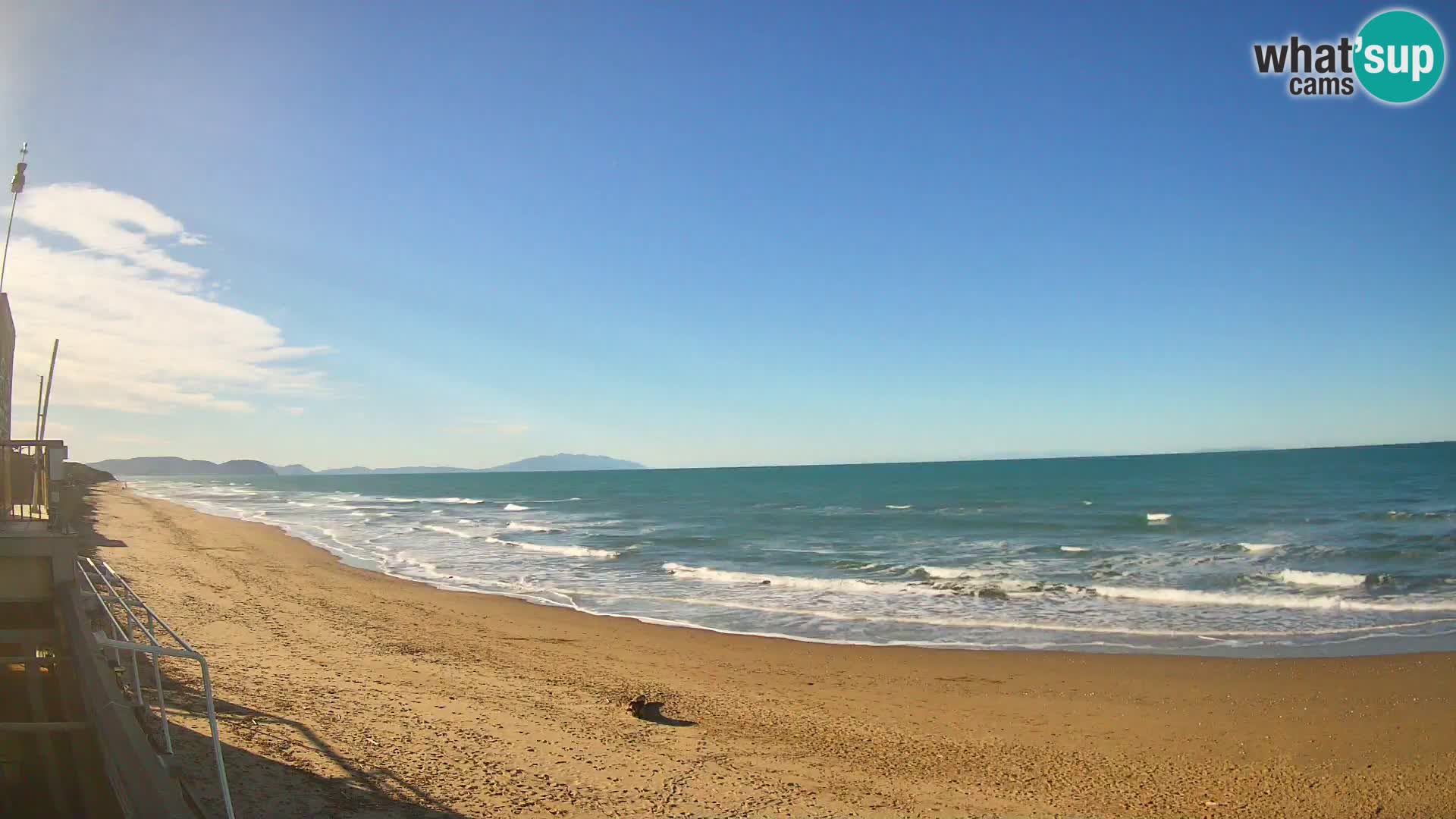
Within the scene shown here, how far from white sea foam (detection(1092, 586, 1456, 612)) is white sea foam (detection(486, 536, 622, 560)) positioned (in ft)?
52.7

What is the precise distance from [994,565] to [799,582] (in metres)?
6.57

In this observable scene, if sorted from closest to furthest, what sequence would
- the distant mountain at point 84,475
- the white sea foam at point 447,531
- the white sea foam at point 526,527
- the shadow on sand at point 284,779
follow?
the shadow on sand at point 284,779 < the white sea foam at point 447,531 < the white sea foam at point 526,527 < the distant mountain at point 84,475

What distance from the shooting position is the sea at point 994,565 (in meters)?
15.2

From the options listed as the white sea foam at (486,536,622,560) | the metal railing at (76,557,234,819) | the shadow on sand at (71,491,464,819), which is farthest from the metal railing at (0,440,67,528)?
the white sea foam at (486,536,622,560)

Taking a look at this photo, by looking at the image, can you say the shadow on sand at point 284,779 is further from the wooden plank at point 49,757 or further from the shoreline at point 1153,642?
the shoreline at point 1153,642

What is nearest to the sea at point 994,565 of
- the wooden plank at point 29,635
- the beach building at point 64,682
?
the beach building at point 64,682

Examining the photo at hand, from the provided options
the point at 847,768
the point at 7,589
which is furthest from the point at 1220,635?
the point at 7,589

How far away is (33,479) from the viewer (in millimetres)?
10250

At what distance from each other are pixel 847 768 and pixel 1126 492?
6014cm

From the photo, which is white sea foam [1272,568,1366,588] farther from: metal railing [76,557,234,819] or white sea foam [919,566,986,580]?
metal railing [76,557,234,819]

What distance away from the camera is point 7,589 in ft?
28.4

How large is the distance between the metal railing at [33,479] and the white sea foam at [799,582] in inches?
592

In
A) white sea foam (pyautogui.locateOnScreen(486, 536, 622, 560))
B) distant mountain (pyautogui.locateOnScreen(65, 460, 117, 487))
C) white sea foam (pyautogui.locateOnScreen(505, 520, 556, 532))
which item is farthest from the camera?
distant mountain (pyautogui.locateOnScreen(65, 460, 117, 487))

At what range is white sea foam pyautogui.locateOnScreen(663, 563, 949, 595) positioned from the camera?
20172 mm
